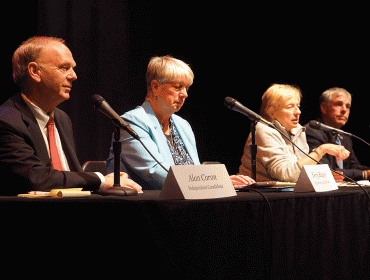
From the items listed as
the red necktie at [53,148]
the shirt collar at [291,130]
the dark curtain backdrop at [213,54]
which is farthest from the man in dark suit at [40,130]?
the shirt collar at [291,130]

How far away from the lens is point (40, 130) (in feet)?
6.39

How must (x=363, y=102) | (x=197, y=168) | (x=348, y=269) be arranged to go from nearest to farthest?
(x=197, y=168) → (x=348, y=269) → (x=363, y=102)

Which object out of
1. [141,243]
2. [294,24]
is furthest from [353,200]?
[294,24]

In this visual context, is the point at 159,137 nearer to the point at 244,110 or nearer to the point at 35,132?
the point at 244,110

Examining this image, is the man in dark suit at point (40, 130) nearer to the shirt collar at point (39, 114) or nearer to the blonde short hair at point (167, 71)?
the shirt collar at point (39, 114)

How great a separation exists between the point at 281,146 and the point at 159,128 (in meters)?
0.85

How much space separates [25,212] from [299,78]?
3.69 metres

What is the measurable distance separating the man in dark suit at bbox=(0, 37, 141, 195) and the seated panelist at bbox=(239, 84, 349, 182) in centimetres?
120

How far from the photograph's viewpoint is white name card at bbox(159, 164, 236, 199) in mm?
1344

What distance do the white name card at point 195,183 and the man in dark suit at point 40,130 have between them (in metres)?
0.48

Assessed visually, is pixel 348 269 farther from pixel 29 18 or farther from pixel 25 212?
pixel 29 18

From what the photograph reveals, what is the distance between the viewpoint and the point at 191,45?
13.5 ft

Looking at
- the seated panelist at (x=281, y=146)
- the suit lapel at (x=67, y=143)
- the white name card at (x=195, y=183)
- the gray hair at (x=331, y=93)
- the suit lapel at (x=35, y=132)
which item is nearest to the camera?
the white name card at (x=195, y=183)

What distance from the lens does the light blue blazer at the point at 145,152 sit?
237cm
